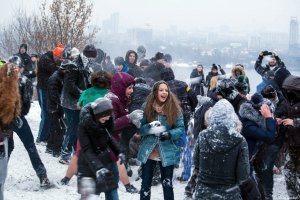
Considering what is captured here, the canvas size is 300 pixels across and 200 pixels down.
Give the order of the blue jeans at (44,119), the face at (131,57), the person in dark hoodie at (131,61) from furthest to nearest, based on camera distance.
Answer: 1. the face at (131,57)
2. the person in dark hoodie at (131,61)
3. the blue jeans at (44,119)

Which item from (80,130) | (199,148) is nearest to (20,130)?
(80,130)

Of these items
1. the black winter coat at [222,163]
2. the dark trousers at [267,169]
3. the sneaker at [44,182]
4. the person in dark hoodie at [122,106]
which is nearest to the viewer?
the black winter coat at [222,163]

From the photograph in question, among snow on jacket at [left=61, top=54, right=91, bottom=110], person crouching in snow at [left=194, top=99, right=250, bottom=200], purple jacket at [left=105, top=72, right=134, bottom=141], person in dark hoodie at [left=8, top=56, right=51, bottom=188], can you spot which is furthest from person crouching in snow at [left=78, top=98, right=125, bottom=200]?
snow on jacket at [left=61, top=54, right=91, bottom=110]

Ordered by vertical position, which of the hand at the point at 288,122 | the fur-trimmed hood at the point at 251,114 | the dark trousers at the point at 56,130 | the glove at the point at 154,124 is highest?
the fur-trimmed hood at the point at 251,114

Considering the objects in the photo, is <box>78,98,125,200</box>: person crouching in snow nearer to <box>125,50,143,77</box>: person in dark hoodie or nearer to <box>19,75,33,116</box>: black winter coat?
<box>19,75,33,116</box>: black winter coat

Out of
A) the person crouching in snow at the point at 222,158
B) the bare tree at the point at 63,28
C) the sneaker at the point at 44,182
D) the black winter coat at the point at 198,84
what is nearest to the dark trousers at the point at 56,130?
the sneaker at the point at 44,182

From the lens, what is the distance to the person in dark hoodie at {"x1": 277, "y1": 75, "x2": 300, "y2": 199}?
5.86 m

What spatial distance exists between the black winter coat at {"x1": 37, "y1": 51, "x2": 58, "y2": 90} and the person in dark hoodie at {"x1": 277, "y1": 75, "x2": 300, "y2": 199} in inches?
210

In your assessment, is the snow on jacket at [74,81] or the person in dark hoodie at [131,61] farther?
the person in dark hoodie at [131,61]

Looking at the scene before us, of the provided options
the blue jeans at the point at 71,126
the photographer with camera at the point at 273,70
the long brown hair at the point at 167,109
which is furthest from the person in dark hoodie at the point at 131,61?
the long brown hair at the point at 167,109

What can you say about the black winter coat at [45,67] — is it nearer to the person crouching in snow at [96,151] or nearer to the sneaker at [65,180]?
the sneaker at [65,180]

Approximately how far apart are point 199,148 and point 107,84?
2.36 m

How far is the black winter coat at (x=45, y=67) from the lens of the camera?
385 inches

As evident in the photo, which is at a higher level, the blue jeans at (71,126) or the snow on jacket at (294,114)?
the snow on jacket at (294,114)
